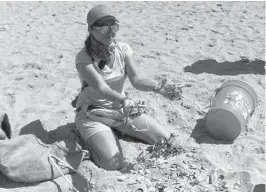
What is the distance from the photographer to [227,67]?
505 centimetres

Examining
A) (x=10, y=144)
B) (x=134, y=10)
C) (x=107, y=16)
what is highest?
(x=107, y=16)

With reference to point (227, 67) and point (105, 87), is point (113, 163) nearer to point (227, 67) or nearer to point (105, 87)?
point (105, 87)

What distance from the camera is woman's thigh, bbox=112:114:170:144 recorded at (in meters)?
3.43

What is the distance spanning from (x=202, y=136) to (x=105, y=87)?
3.45 feet

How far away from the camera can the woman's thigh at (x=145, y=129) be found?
11.2 feet

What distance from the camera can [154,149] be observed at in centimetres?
336

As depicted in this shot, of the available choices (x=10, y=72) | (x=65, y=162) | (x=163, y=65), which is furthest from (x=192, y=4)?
(x=65, y=162)

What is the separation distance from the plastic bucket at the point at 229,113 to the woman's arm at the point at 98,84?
90 cm

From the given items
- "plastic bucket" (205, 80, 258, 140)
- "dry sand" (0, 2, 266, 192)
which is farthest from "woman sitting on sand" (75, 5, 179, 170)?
"plastic bucket" (205, 80, 258, 140)

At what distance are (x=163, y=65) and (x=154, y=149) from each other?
189cm

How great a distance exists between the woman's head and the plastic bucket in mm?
1080

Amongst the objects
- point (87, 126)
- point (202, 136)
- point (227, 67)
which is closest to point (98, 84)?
point (87, 126)

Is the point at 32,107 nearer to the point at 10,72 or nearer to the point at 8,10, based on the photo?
the point at 10,72

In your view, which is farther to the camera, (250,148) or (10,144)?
(250,148)
